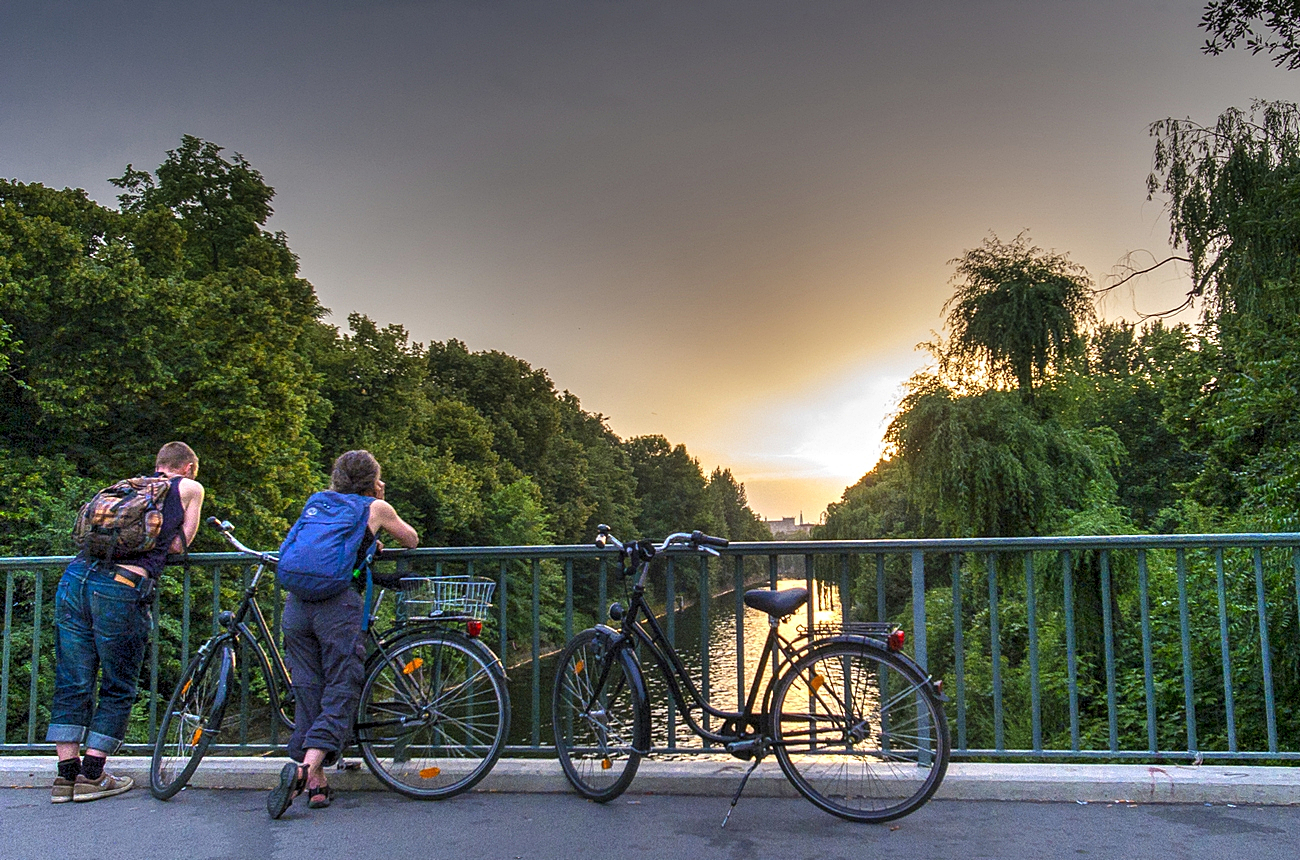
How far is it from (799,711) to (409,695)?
1.85m

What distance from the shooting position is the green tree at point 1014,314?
652 inches

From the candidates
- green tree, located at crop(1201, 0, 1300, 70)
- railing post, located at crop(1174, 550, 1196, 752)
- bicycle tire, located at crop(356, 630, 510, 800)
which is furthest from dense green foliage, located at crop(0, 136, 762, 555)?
railing post, located at crop(1174, 550, 1196, 752)

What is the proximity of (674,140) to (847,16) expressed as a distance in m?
7.03

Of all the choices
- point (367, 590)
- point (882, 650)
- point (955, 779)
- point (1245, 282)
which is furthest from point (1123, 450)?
point (367, 590)

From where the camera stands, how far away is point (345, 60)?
1794 cm

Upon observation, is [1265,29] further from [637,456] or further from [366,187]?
[637,456]

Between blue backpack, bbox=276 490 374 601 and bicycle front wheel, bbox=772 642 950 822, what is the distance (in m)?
2.00

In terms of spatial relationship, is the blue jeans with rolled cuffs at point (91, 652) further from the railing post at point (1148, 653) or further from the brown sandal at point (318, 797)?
the railing post at point (1148, 653)

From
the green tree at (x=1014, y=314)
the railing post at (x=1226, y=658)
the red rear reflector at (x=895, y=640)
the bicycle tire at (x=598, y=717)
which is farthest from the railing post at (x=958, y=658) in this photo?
the green tree at (x=1014, y=314)

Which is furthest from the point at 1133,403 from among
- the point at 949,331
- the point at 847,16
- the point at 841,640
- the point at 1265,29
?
the point at 841,640

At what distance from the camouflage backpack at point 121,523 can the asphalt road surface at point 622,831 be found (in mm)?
1164

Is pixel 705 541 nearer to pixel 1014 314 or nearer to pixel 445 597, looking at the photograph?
pixel 445 597

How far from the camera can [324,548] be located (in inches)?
175

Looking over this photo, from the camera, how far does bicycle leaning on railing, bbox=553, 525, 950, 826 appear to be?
4.06 meters
